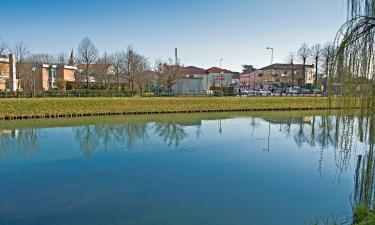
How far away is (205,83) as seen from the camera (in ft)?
198

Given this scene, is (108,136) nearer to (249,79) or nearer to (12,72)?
(12,72)

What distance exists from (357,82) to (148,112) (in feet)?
78.8

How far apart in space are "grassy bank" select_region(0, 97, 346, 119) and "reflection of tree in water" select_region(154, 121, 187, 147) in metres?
8.04

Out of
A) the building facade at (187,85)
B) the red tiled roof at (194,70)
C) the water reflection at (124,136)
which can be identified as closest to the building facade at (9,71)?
the building facade at (187,85)

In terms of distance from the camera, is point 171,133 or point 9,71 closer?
point 171,133

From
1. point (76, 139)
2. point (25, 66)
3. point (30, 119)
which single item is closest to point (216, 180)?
point (76, 139)

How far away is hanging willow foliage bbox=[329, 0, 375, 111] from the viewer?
379cm

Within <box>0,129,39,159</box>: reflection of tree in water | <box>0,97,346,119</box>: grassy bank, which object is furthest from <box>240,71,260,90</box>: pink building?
<box>0,129,39,159</box>: reflection of tree in water

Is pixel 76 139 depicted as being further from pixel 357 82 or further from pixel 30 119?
pixel 357 82

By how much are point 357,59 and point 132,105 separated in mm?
24476

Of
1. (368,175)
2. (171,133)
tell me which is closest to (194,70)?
(171,133)

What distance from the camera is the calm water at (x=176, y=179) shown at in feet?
19.1

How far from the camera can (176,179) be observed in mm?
8172

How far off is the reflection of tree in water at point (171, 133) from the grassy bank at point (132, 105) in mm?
8045
